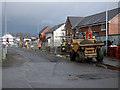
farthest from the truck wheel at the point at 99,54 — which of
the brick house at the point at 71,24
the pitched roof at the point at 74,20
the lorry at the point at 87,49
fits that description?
the pitched roof at the point at 74,20

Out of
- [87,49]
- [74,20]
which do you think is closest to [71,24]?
[74,20]

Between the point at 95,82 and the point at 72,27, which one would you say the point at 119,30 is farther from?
the point at 95,82

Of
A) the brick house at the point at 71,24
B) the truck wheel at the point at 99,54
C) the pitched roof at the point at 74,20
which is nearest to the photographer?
the truck wheel at the point at 99,54

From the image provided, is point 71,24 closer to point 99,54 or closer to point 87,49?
point 99,54

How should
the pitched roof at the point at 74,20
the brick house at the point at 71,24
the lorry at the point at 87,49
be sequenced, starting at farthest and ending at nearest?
the pitched roof at the point at 74,20
the brick house at the point at 71,24
the lorry at the point at 87,49

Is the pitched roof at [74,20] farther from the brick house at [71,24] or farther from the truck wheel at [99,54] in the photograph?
the truck wheel at [99,54]

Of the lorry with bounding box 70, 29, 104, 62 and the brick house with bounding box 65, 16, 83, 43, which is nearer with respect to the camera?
the lorry with bounding box 70, 29, 104, 62

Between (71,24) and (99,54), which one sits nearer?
(99,54)

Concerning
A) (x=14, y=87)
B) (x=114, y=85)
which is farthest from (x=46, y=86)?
(x=114, y=85)

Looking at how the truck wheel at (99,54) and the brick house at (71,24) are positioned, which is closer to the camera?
the truck wheel at (99,54)

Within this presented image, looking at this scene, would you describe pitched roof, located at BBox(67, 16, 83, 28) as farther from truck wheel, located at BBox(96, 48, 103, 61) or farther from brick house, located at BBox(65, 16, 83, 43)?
truck wheel, located at BBox(96, 48, 103, 61)

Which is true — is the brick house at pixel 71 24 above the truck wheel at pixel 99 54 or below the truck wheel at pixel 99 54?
above

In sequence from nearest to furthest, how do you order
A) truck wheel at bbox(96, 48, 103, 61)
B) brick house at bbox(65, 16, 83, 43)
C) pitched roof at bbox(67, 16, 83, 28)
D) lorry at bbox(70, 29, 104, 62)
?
lorry at bbox(70, 29, 104, 62) < truck wheel at bbox(96, 48, 103, 61) < brick house at bbox(65, 16, 83, 43) < pitched roof at bbox(67, 16, 83, 28)

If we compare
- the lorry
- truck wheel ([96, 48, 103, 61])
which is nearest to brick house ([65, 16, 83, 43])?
truck wheel ([96, 48, 103, 61])
